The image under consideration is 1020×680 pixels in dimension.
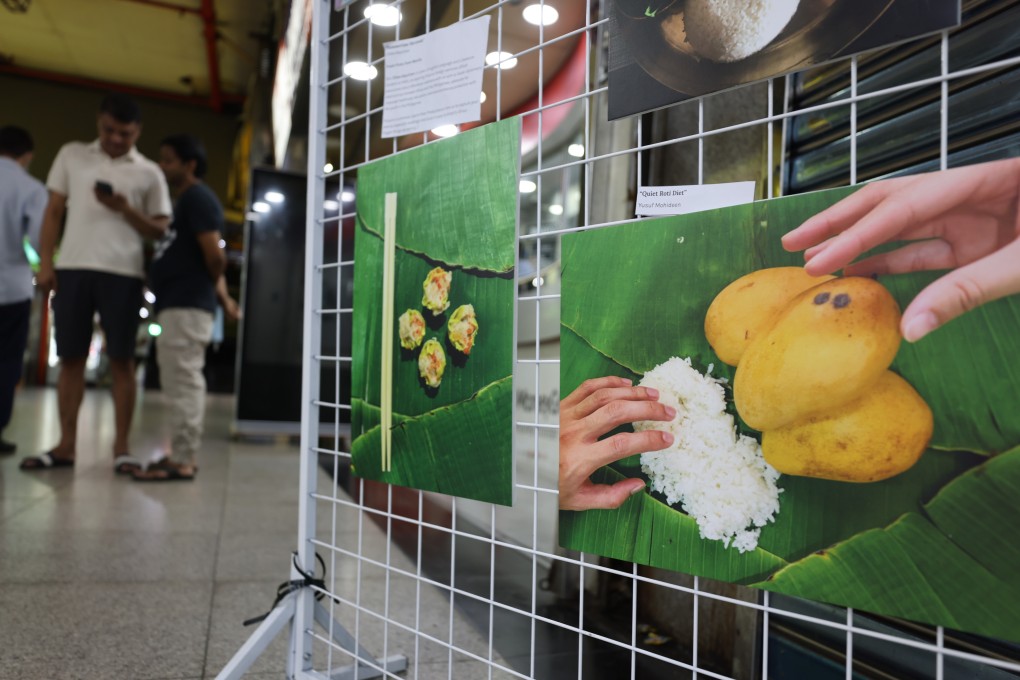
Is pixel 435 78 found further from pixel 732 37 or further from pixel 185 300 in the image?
pixel 185 300

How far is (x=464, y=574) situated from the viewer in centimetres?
185

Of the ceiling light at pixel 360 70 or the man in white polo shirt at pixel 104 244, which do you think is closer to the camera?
the ceiling light at pixel 360 70

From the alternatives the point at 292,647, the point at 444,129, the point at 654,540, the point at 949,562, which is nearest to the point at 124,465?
the point at 292,647

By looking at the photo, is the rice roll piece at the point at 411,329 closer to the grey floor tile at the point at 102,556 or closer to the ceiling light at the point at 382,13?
the ceiling light at the point at 382,13

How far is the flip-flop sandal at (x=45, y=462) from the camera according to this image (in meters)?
3.12

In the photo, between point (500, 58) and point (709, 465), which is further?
point (500, 58)

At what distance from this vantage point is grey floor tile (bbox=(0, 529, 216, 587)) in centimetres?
171

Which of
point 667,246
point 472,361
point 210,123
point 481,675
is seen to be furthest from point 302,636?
point 210,123

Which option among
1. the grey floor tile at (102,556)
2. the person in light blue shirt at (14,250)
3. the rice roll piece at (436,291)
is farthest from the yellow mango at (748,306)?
the person in light blue shirt at (14,250)

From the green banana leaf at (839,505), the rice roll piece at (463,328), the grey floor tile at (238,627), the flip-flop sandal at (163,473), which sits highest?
the rice roll piece at (463,328)

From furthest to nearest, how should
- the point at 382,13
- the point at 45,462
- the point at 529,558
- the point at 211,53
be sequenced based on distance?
the point at 211,53, the point at 45,462, the point at 529,558, the point at 382,13

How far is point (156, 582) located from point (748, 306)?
5.13 feet

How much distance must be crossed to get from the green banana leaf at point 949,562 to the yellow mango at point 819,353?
4.3 inches

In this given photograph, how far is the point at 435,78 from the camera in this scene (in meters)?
1.01
